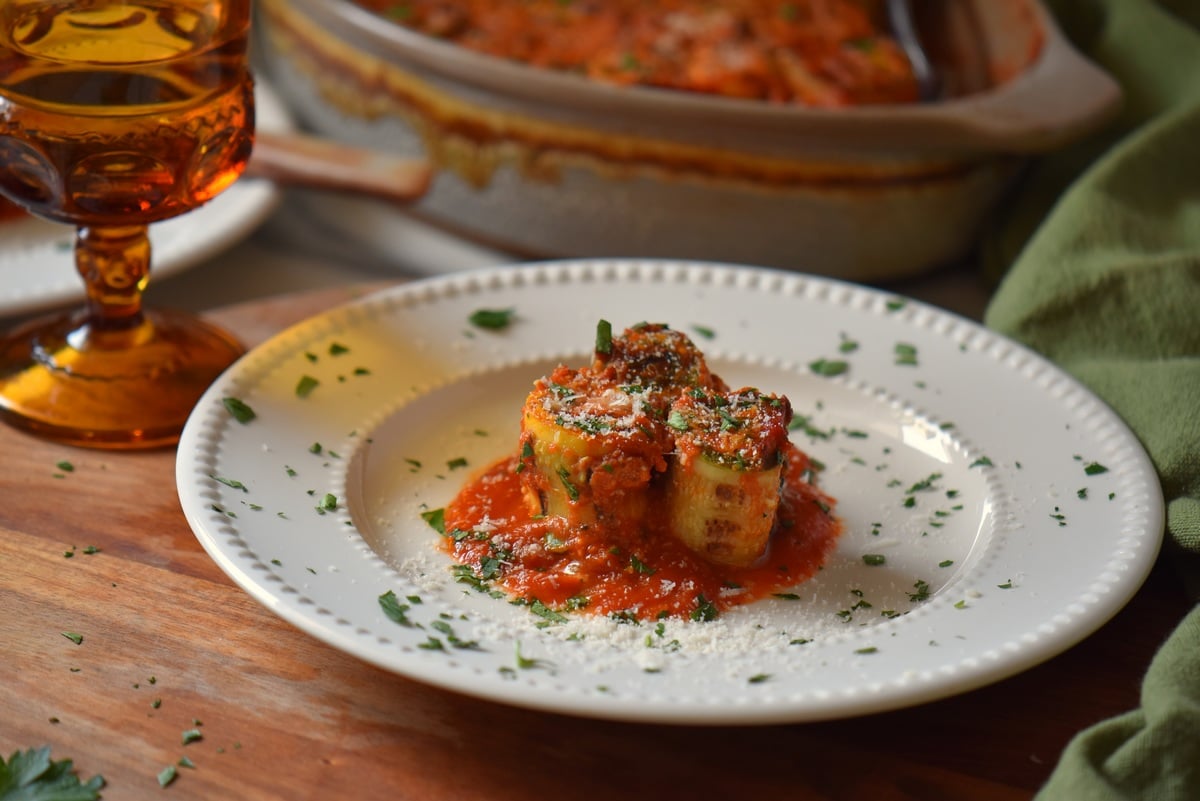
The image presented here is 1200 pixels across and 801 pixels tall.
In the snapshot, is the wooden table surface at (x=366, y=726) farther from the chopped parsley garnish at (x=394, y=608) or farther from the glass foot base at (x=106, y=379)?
the glass foot base at (x=106, y=379)

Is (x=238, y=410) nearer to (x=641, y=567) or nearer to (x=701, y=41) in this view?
(x=641, y=567)

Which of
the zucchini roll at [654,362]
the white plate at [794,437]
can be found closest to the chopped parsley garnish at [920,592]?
the white plate at [794,437]

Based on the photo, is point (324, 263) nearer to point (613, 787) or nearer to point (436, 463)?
point (436, 463)

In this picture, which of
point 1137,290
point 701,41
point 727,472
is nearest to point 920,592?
point 727,472

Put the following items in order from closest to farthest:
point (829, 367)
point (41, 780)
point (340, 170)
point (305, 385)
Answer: point (41, 780) < point (305, 385) < point (829, 367) < point (340, 170)

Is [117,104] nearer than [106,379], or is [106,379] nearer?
[117,104]
